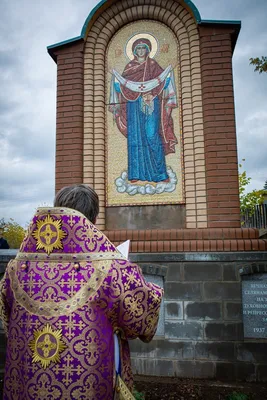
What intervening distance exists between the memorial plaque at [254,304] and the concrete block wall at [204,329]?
14 centimetres

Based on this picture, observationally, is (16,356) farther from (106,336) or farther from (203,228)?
(203,228)

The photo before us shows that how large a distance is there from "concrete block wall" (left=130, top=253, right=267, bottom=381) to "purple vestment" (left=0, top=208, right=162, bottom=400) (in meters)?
2.92

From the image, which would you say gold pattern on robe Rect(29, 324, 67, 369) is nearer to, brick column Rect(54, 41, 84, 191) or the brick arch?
the brick arch

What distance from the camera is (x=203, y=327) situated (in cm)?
453

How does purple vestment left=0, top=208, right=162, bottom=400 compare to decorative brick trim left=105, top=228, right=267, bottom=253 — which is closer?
purple vestment left=0, top=208, right=162, bottom=400

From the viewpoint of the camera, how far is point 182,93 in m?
5.32

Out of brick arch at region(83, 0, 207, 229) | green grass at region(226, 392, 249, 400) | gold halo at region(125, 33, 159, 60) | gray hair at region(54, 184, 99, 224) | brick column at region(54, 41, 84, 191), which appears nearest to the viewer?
gray hair at region(54, 184, 99, 224)

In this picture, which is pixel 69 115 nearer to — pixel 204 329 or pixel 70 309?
pixel 204 329

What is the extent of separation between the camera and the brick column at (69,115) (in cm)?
533

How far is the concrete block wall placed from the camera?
4.44m

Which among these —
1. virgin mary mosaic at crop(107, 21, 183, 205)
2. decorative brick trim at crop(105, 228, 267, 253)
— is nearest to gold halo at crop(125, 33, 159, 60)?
virgin mary mosaic at crop(107, 21, 183, 205)

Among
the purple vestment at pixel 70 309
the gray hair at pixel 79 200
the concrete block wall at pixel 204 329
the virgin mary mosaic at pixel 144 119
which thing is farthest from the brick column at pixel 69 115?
the purple vestment at pixel 70 309

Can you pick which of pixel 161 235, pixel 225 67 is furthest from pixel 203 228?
pixel 225 67

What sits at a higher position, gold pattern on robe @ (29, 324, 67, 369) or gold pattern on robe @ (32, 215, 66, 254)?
gold pattern on robe @ (32, 215, 66, 254)
